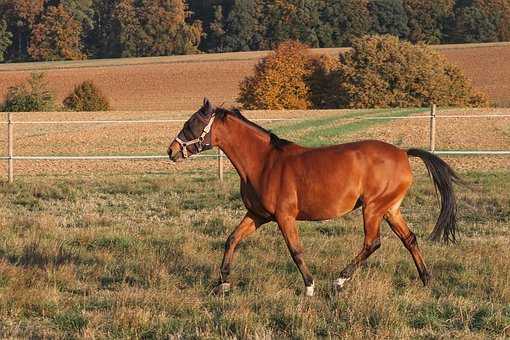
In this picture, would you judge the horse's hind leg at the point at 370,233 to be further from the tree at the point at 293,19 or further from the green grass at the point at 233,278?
the tree at the point at 293,19

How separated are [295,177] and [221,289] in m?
1.18

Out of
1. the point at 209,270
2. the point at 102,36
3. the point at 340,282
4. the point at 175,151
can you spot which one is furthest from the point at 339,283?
the point at 102,36

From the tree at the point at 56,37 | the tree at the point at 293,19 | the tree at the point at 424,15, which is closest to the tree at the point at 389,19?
the tree at the point at 424,15

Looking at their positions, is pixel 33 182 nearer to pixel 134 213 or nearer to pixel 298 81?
pixel 134 213

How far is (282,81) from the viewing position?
4944 cm

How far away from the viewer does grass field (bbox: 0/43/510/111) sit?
66.4 m

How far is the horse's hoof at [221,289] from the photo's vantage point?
6.75m

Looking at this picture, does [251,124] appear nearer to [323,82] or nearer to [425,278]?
[425,278]

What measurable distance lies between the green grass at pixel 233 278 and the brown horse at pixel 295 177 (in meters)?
0.47

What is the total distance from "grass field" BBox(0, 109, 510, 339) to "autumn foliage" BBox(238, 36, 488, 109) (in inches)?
1313

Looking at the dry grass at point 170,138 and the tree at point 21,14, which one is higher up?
the tree at point 21,14

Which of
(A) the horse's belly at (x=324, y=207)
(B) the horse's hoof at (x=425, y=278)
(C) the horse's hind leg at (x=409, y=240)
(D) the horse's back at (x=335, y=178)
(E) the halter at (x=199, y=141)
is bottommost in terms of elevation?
(B) the horse's hoof at (x=425, y=278)

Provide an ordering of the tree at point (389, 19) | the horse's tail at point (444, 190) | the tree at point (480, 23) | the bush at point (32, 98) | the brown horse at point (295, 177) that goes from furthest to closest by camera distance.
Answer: the tree at point (480, 23) → the tree at point (389, 19) → the bush at point (32, 98) → the horse's tail at point (444, 190) → the brown horse at point (295, 177)

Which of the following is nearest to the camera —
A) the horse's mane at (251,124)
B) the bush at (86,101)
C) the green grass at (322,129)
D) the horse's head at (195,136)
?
the horse's head at (195,136)
